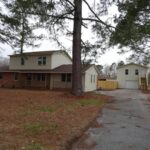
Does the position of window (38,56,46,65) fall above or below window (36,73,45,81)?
above

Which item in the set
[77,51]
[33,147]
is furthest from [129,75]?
[33,147]

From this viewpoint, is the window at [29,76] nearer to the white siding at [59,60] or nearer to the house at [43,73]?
the house at [43,73]

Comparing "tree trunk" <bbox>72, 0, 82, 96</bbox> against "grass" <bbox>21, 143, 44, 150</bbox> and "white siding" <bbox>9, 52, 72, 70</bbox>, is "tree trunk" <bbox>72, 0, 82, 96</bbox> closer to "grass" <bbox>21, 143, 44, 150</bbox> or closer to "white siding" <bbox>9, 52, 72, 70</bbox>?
"white siding" <bbox>9, 52, 72, 70</bbox>

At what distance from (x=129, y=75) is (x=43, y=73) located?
874 inches

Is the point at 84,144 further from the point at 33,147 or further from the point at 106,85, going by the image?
the point at 106,85

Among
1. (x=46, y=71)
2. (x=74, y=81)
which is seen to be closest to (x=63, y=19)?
(x=74, y=81)

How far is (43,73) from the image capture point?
3666 cm

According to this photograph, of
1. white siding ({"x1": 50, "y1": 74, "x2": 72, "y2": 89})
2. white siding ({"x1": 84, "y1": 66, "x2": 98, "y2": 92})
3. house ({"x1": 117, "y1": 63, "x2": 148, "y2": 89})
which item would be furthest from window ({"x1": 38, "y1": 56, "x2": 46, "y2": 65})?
house ({"x1": 117, "y1": 63, "x2": 148, "y2": 89})

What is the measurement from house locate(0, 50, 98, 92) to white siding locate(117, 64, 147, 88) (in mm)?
14749

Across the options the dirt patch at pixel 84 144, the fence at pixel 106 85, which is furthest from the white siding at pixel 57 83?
the dirt patch at pixel 84 144

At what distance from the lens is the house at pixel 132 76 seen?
51.8 m

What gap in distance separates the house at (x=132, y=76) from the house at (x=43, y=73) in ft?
48.0

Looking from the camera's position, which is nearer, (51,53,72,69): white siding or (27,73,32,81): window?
(51,53,72,69): white siding

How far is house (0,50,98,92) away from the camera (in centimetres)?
3562
